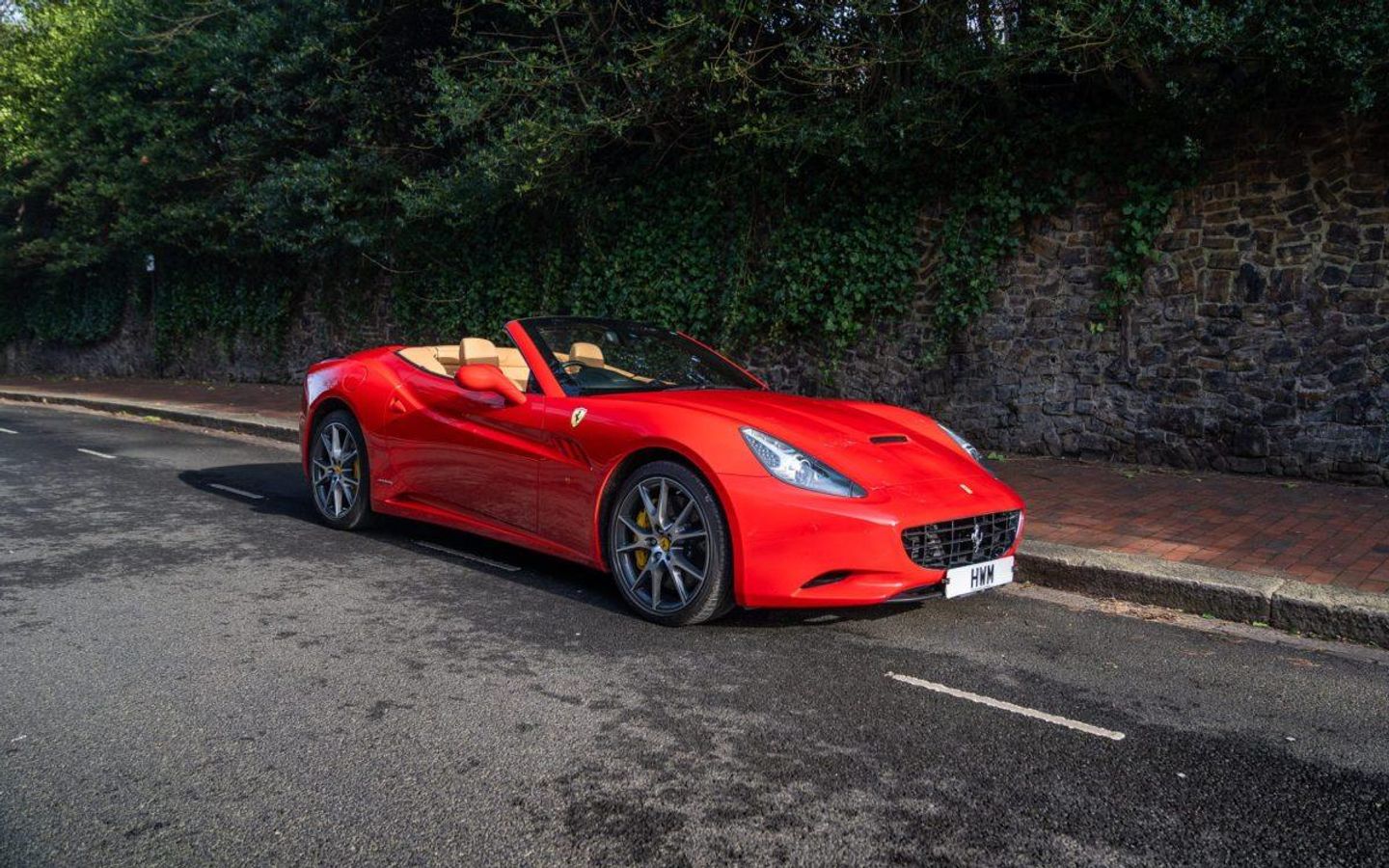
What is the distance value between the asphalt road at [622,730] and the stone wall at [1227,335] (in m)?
4.59

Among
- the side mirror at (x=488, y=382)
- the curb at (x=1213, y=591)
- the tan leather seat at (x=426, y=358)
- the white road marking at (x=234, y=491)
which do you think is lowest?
the white road marking at (x=234, y=491)

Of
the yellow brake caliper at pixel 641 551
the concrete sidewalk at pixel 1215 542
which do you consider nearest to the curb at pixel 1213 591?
the concrete sidewalk at pixel 1215 542

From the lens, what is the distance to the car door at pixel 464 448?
535 cm

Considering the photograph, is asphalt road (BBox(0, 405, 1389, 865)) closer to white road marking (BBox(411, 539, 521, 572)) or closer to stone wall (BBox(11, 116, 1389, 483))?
white road marking (BBox(411, 539, 521, 572))

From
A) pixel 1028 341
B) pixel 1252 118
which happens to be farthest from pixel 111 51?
pixel 1252 118

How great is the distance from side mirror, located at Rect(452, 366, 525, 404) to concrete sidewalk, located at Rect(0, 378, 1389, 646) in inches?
111

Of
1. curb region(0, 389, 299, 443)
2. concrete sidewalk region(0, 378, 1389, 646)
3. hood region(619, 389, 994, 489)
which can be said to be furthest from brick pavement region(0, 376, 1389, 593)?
curb region(0, 389, 299, 443)

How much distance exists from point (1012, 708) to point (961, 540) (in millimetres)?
1020

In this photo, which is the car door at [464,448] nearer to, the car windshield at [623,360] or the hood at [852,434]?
the car windshield at [623,360]

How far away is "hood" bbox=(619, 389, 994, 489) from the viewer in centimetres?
463

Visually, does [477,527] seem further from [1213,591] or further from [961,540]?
[1213,591]

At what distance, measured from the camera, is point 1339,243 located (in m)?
8.45

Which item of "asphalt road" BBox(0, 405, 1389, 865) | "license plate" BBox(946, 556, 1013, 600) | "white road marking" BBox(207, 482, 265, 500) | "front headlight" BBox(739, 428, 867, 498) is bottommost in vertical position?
"asphalt road" BBox(0, 405, 1389, 865)

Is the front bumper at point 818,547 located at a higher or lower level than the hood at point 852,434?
lower
